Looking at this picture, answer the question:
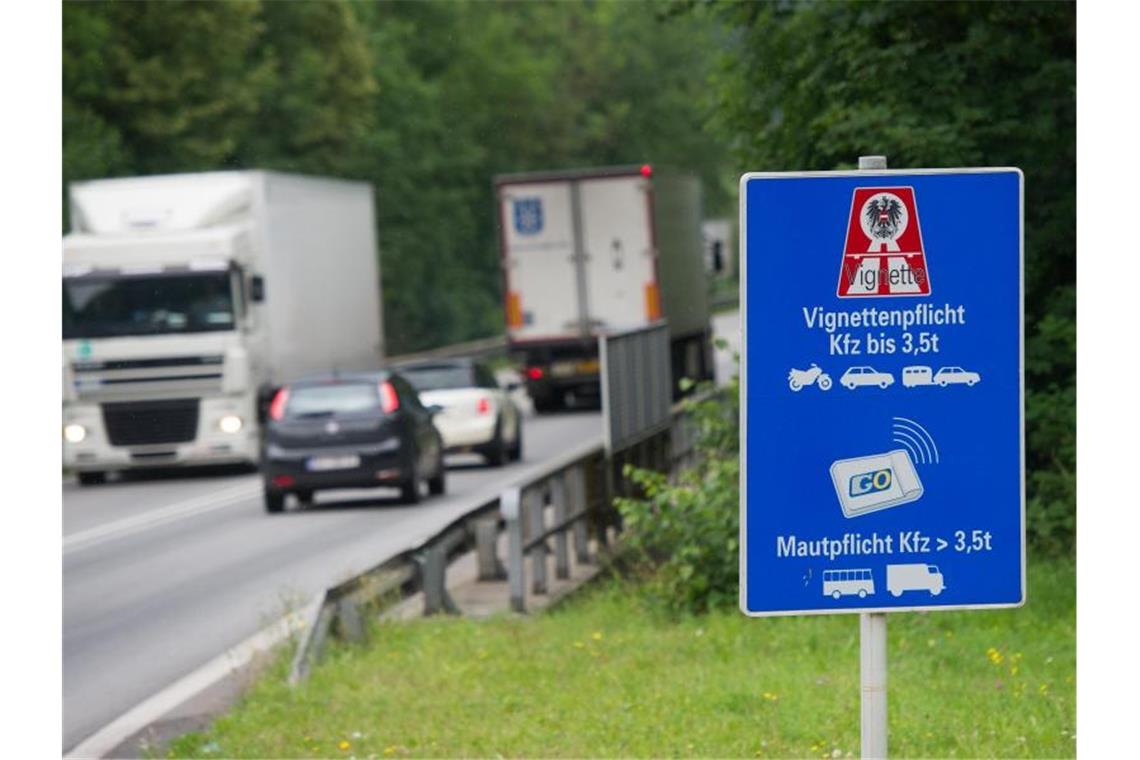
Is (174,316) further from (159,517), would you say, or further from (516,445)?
(516,445)

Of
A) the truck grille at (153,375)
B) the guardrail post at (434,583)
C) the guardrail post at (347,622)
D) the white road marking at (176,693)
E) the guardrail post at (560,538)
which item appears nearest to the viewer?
the white road marking at (176,693)

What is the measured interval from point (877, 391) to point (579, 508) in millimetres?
11749

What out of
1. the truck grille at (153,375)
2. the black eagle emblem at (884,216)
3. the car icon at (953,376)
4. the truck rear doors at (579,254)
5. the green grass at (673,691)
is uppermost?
the truck rear doors at (579,254)

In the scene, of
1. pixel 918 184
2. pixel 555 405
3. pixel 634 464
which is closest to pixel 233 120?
pixel 555 405

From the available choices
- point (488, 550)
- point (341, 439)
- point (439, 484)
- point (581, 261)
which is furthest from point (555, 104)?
point (488, 550)

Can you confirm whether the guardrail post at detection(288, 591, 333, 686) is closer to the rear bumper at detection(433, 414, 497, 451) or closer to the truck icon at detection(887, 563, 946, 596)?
the truck icon at detection(887, 563, 946, 596)

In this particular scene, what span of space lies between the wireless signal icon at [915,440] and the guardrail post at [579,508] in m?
11.4

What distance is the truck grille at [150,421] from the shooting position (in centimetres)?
2978

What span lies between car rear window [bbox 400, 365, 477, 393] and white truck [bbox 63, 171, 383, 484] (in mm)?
2008

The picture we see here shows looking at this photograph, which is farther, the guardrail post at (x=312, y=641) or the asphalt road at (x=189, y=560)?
the asphalt road at (x=189, y=560)

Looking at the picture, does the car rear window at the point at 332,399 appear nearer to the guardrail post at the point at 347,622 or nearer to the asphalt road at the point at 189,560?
the asphalt road at the point at 189,560

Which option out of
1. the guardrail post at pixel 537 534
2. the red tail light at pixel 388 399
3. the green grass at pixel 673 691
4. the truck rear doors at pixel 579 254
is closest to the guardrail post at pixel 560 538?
the guardrail post at pixel 537 534

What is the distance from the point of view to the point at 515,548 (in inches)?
554

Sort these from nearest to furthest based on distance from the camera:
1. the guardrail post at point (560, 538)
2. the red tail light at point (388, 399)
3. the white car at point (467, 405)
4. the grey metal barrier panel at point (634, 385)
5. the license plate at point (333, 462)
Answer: the guardrail post at point (560, 538), the grey metal barrier panel at point (634, 385), the license plate at point (333, 462), the red tail light at point (388, 399), the white car at point (467, 405)
